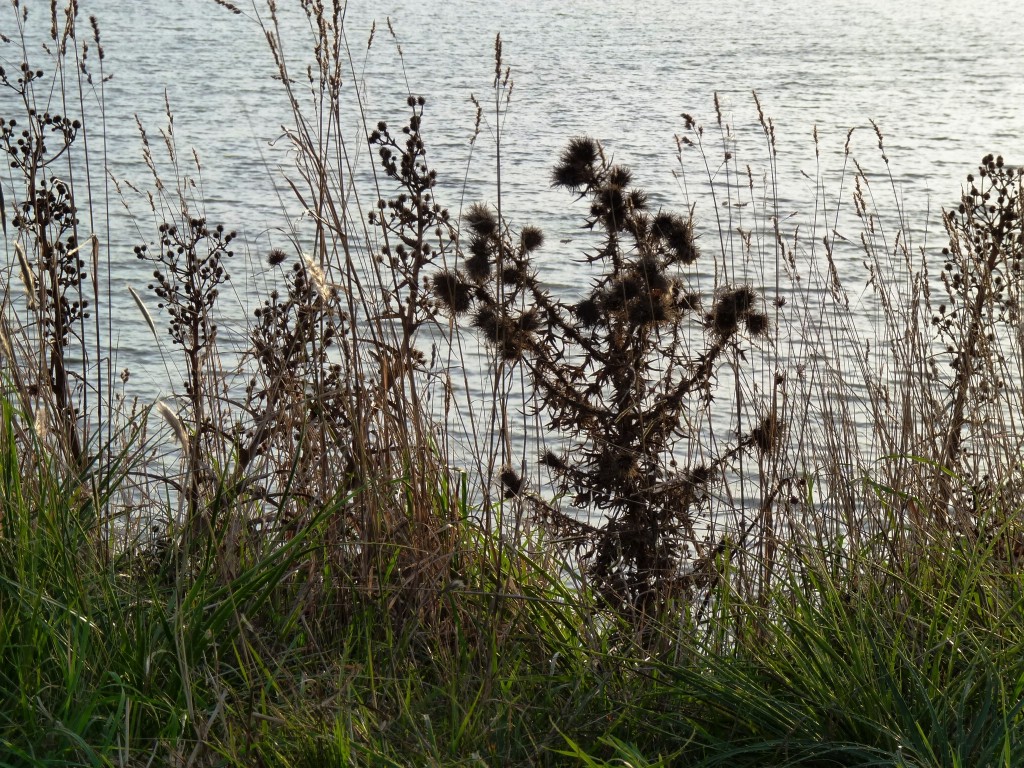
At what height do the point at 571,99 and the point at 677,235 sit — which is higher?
the point at 677,235

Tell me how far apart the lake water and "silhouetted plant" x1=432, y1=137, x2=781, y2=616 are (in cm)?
105

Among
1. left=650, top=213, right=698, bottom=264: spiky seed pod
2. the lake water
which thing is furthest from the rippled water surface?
left=650, top=213, right=698, bottom=264: spiky seed pod

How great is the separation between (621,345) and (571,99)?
11.5 meters

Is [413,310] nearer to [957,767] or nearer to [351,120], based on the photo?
[957,767]

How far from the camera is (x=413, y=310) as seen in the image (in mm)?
3004

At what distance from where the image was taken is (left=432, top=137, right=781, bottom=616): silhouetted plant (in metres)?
3.02

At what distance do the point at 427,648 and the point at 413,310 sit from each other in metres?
0.86

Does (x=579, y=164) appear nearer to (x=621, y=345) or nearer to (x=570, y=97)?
(x=621, y=345)

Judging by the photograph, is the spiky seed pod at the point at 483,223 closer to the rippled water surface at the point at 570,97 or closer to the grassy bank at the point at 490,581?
the grassy bank at the point at 490,581

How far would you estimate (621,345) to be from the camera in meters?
3.17

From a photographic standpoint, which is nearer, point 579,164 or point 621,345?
point 579,164

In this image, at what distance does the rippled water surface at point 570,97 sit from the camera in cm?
908

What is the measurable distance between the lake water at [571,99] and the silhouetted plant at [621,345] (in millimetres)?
1052

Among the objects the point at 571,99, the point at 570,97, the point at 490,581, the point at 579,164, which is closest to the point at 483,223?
the point at 579,164
